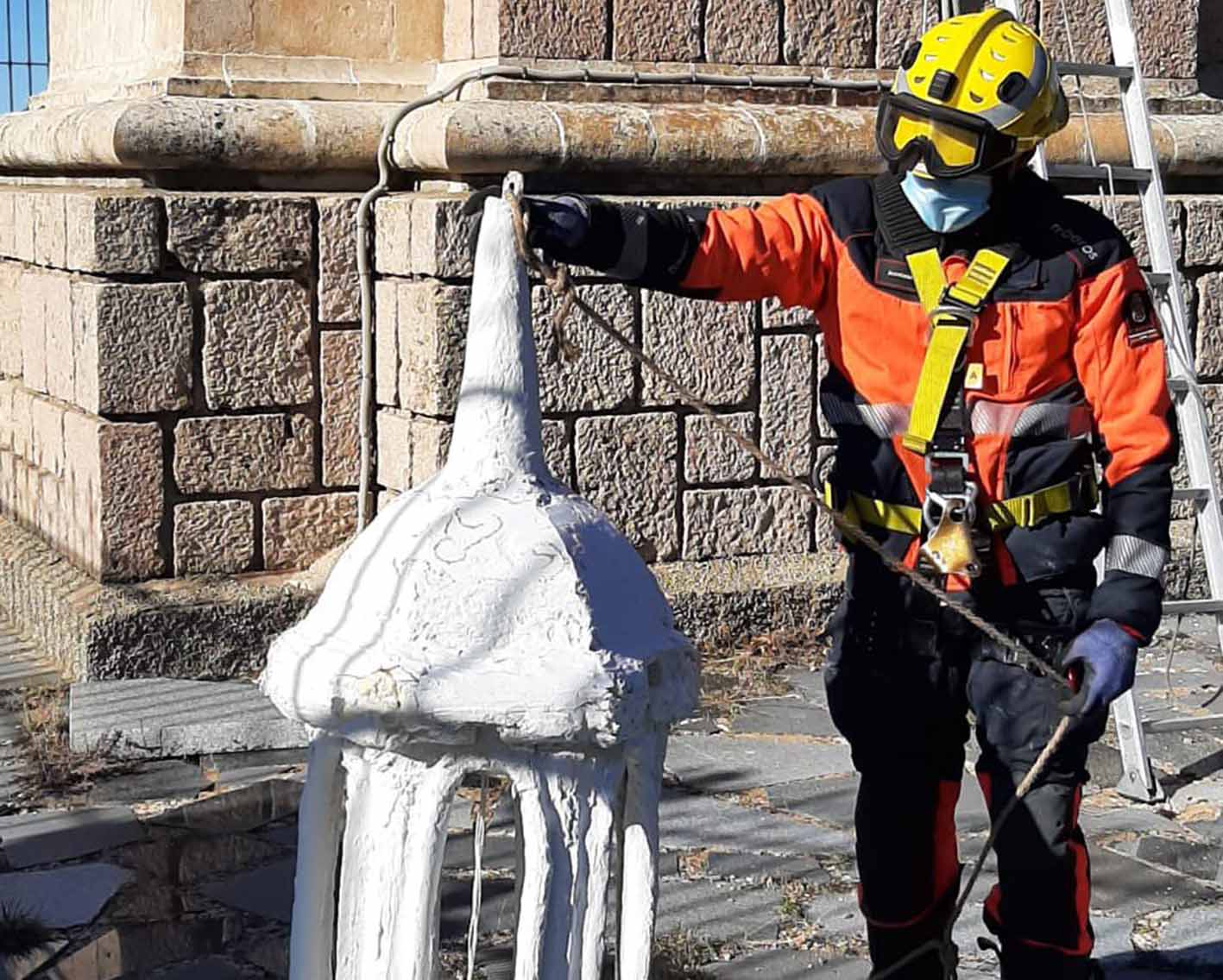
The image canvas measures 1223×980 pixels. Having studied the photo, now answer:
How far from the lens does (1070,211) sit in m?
3.74

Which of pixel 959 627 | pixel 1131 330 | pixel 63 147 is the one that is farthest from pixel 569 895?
pixel 63 147

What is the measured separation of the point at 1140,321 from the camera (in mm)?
3660

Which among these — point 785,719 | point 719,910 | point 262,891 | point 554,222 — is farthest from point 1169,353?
A: point 554,222

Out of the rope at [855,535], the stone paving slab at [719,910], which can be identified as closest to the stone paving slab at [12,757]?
the stone paving slab at [719,910]

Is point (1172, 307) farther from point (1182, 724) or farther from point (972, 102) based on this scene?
point (972, 102)

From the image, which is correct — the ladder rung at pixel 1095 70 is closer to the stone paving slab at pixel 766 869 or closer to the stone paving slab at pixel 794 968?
the stone paving slab at pixel 766 869

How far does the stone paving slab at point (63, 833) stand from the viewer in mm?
5043

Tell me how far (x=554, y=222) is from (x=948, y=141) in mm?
754

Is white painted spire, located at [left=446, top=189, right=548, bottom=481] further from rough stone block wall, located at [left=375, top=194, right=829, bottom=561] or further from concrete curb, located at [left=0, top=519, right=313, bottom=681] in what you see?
concrete curb, located at [left=0, top=519, right=313, bottom=681]

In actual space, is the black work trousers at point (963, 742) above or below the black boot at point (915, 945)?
above

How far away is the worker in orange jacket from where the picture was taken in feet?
11.8

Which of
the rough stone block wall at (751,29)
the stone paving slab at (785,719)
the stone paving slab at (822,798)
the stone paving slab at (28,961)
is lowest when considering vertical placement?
the stone paving slab at (28,961)

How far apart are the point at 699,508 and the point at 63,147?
253 centimetres

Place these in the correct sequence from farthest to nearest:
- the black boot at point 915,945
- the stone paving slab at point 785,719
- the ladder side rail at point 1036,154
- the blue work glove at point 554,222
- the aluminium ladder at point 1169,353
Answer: the stone paving slab at point 785,719
the ladder side rail at point 1036,154
the aluminium ladder at point 1169,353
the black boot at point 915,945
the blue work glove at point 554,222
